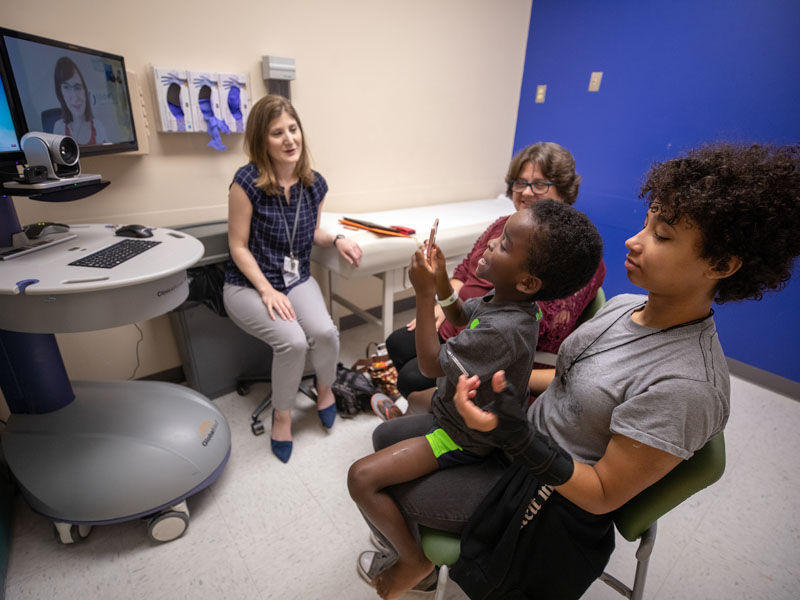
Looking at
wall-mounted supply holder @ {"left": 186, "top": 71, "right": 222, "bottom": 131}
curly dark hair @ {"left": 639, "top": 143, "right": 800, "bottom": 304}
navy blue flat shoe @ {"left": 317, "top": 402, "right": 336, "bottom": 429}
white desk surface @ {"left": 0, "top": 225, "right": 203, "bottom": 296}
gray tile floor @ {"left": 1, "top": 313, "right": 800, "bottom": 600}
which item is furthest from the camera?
navy blue flat shoe @ {"left": 317, "top": 402, "right": 336, "bottom": 429}

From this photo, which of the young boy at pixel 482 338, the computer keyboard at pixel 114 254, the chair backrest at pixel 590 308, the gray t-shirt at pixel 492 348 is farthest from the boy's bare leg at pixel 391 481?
the computer keyboard at pixel 114 254

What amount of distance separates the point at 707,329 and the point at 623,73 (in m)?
2.39

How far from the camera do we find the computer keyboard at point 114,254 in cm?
121

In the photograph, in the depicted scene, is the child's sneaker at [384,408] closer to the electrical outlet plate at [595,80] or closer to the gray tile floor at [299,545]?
the gray tile floor at [299,545]

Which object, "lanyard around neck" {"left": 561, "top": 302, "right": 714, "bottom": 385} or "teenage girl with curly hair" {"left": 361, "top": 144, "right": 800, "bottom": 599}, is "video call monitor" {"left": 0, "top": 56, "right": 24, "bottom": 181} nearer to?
"teenage girl with curly hair" {"left": 361, "top": 144, "right": 800, "bottom": 599}

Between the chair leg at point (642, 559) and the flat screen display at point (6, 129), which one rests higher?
the flat screen display at point (6, 129)

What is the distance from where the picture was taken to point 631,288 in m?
2.80

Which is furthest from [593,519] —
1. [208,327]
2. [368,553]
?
[208,327]

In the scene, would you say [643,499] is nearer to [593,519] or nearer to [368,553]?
[593,519]

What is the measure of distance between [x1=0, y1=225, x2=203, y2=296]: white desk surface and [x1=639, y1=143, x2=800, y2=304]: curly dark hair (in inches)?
48.6

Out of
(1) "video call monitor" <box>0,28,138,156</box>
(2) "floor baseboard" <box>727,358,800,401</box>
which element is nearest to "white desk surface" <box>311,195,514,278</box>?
(1) "video call monitor" <box>0,28,138,156</box>

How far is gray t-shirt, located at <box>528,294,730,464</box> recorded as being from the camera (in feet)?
2.33

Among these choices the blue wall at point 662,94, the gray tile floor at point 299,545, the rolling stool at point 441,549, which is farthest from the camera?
the blue wall at point 662,94

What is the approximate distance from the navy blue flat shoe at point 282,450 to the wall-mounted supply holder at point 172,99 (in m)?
1.38
